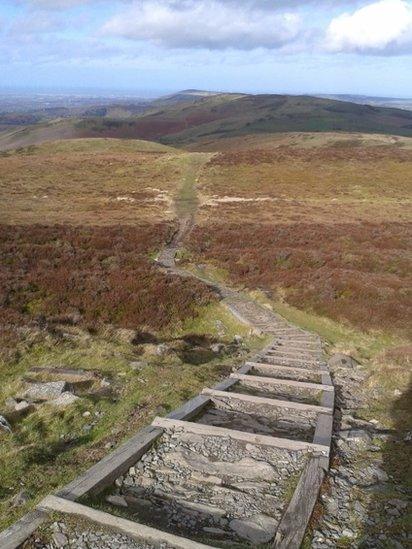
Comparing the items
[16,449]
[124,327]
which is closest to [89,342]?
[124,327]

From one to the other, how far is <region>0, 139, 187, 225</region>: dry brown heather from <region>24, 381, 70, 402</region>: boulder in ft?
117

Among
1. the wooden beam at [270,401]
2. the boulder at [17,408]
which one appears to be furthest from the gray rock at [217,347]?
the boulder at [17,408]

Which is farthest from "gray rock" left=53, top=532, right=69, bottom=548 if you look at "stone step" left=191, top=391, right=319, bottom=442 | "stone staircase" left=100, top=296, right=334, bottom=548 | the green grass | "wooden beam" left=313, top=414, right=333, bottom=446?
"wooden beam" left=313, top=414, right=333, bottom=446

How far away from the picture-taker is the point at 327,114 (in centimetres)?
18912

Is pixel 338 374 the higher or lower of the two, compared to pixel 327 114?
lower

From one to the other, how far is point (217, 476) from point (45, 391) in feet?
17.8

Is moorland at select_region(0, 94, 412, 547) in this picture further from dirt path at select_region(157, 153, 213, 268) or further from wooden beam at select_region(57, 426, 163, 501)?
wooden beam at select_region(57, 426, 163, 501)

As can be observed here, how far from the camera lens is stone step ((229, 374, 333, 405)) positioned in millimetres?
11460

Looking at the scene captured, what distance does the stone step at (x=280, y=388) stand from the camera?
11460 millimetres

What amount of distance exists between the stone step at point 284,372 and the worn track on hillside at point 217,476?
60.0 inches

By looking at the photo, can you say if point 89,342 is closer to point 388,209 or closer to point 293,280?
point 293,280

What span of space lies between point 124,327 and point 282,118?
177007mm

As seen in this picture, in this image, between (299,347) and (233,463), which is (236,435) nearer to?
(233,463)

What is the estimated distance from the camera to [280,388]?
11.9 metres
